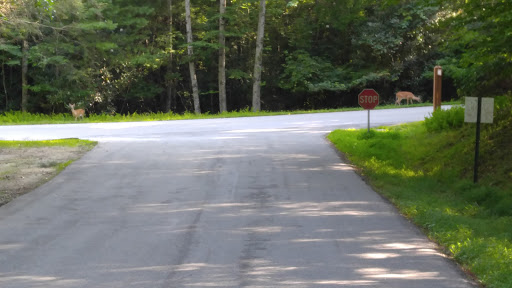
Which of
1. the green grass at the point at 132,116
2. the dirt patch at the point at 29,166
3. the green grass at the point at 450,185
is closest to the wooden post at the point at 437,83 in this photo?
the green grass at the point at 450,185

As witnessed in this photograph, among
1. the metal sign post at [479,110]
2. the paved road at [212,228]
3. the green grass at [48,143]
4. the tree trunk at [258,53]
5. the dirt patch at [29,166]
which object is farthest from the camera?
the tree trunk at [258,53]

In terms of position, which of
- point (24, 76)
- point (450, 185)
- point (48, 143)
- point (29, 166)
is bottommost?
point (450, 185)

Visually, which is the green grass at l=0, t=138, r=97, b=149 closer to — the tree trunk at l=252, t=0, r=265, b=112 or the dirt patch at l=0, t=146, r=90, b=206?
the dirt patch at l=0, t=146, r=90, b=206

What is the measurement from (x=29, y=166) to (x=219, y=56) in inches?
962

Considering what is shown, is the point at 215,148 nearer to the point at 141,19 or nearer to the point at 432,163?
the point at 432,163

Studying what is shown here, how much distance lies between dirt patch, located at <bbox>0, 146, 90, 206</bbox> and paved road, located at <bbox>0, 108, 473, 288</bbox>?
35cm

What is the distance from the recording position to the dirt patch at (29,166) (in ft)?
38.1

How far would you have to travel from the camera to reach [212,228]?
8.21 metres

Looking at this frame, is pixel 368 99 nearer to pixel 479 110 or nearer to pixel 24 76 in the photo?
pixel 479 110

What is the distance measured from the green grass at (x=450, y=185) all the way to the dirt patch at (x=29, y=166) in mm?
6368

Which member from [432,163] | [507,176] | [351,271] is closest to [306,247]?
[351,271]

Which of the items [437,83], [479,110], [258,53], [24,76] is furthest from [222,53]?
[479,110]

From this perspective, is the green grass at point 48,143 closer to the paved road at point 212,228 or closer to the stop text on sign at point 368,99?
the paved road at point 212,228

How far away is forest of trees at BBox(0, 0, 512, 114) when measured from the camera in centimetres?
3500
